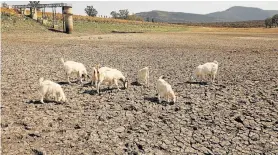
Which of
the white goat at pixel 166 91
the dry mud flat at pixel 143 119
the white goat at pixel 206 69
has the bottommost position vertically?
the dry mud flat at pixel 143 119

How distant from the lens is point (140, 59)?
22266mm

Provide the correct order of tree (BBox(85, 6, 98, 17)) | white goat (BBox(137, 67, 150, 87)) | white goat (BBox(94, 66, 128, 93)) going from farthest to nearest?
1. tree (BBox(85, 6, 98, 17))
2. white goat (BBox(137, 67, 150, 87))
3. white goat (BBox(94, 66, 128, 93))

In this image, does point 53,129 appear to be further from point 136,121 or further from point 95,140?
point 136,121

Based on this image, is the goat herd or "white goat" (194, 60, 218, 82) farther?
"white goat" (194, 60, 218, 82)

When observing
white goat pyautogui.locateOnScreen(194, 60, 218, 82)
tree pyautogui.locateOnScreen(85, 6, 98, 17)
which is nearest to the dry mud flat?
white goat pyautogui.locateOnScreen(194, 60, 218, 82)

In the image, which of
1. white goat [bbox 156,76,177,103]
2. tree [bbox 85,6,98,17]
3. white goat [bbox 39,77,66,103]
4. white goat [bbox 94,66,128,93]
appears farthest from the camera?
tree [bbox 85,6,98,17]

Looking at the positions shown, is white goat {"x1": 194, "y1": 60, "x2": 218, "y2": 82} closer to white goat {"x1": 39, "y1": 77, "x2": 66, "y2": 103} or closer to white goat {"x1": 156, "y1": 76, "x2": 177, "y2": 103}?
white goat {"x1": 156, "y1": 76, "x2": 177, "y2": 103}

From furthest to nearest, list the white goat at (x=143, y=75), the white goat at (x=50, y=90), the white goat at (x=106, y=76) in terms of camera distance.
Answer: the white goat at (x=143, y=75) → the white goat at (x=106, y=76) → the white goat at (x=50, y=90)

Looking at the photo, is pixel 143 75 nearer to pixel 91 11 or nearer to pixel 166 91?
pixel 166 91

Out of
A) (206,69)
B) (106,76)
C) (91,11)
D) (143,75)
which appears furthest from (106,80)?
(91,11)

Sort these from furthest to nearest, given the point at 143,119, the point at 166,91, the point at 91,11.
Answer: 1. the point at 91,11
2. the point at 166,91
3. the point at 143,119

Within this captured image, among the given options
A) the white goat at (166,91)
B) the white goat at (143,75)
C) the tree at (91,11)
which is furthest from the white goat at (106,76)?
the tree at (91,11)

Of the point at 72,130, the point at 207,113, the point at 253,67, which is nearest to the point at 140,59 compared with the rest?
the point at 253,67

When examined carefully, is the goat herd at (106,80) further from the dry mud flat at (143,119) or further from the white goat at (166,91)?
the dry mud flat at (143,119)
